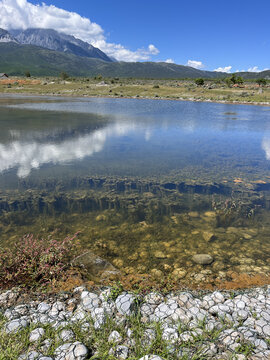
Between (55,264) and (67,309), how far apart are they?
1626mm

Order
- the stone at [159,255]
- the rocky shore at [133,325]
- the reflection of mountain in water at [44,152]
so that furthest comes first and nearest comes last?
1. the reflection of mountain in water at [44,152]
2. the stone at [159,255]
3. the rocky shore at [133,325]

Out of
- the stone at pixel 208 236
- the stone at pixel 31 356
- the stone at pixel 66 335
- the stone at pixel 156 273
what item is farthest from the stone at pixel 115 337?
the stone at pixel 208 236

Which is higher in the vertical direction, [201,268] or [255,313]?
[255,313]

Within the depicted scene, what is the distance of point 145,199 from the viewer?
11.0 metres

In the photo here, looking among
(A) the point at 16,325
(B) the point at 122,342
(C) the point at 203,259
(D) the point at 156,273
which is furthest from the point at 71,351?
(C) the point at 203,259

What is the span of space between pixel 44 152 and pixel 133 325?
1529 cm

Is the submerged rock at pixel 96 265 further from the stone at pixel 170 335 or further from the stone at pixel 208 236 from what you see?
the stone at pixel 208 236

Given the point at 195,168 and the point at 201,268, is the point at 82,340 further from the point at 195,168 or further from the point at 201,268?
the point at 195,168

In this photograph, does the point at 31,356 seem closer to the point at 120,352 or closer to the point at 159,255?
the point at 120,352

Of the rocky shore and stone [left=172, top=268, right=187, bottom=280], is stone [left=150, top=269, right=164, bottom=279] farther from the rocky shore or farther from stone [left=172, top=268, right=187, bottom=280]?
the rocky shore

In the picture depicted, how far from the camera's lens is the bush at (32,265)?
5.95 m

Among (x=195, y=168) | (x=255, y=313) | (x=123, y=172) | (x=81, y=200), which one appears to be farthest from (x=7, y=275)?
(x=195, y=168)

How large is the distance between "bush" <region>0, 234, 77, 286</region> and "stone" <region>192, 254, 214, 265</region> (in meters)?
4.10

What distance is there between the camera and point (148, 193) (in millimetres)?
11562
